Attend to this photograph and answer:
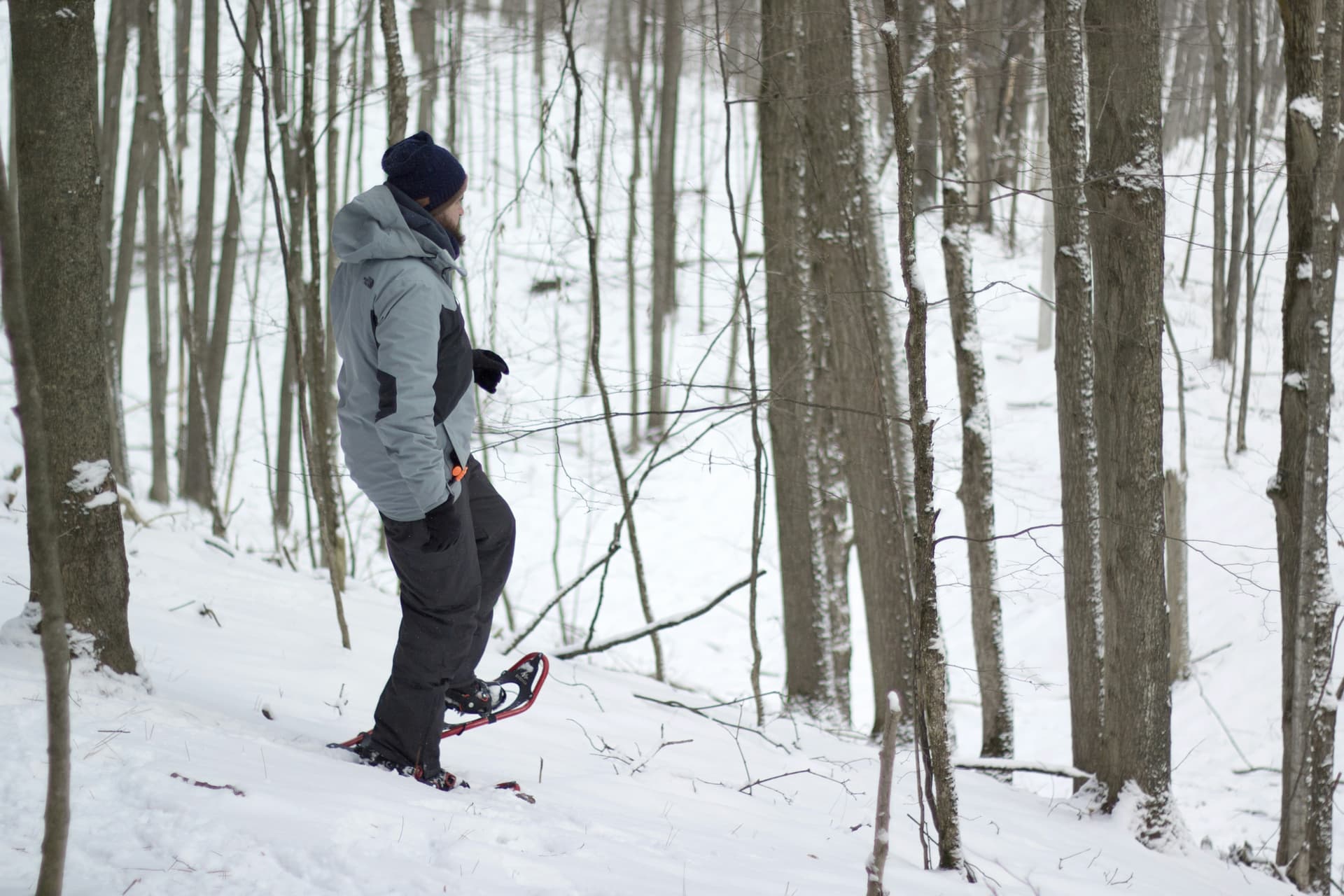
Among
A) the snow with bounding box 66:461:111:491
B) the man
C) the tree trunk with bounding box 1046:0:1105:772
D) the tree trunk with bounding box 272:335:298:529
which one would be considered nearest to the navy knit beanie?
the man

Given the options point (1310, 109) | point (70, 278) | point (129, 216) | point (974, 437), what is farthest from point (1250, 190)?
point (129, 216)

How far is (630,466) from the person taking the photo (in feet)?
53.8

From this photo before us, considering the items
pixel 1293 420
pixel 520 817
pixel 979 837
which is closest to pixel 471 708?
pixel 520 817

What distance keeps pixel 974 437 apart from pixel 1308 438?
5.52 feet

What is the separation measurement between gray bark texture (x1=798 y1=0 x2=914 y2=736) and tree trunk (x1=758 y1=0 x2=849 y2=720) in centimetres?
15

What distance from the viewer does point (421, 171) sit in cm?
296

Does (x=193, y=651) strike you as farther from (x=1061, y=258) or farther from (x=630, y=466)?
(x=630, y=466)

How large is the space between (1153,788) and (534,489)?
12942mm

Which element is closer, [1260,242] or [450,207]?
[450,207]

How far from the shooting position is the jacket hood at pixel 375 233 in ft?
9.17

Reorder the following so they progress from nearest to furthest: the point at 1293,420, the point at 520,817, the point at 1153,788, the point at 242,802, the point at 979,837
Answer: the point at 242,802 < the point at 520,817 < the point at 979,837 < the point at 1153,788 < the point at 1293,420

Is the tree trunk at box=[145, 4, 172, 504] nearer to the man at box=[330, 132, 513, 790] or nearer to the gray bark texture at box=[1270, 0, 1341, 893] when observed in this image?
the man at box=[330, 132, 513, 790]

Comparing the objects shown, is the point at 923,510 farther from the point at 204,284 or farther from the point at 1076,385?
the point at 204,284

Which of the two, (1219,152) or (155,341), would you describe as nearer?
(155,341)
